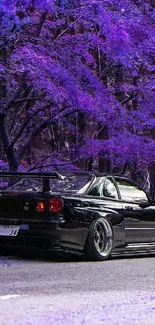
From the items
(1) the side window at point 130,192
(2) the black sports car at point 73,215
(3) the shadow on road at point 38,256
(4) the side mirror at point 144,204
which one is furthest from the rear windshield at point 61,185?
(4) the side mirror at point 144,204

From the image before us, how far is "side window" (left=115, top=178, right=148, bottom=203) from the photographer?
30.8 ft

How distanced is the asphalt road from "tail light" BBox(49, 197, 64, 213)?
2.68 feet

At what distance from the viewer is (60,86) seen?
40.6 feet

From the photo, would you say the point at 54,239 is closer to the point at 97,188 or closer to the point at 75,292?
the point at 97,188

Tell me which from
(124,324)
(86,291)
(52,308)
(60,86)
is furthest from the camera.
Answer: (60,86)

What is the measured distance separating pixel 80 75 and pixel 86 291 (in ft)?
26.3

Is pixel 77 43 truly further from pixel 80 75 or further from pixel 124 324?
pixel 124 324

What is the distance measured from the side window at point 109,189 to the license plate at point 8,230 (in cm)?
164

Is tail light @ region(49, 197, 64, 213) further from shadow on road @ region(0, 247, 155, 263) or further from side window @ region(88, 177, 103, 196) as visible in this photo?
shadow on road @ region(0, 247, 155, 263)

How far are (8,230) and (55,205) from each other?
878 millimetres

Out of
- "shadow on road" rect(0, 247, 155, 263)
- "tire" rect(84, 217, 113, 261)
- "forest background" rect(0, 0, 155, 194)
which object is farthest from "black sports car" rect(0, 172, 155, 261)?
"forest background" rect(0, 0, 155, 194)

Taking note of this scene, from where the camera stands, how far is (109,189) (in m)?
9.13

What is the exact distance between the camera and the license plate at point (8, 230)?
820 cm

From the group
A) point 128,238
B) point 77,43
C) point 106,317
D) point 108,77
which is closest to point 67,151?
point 108,77
